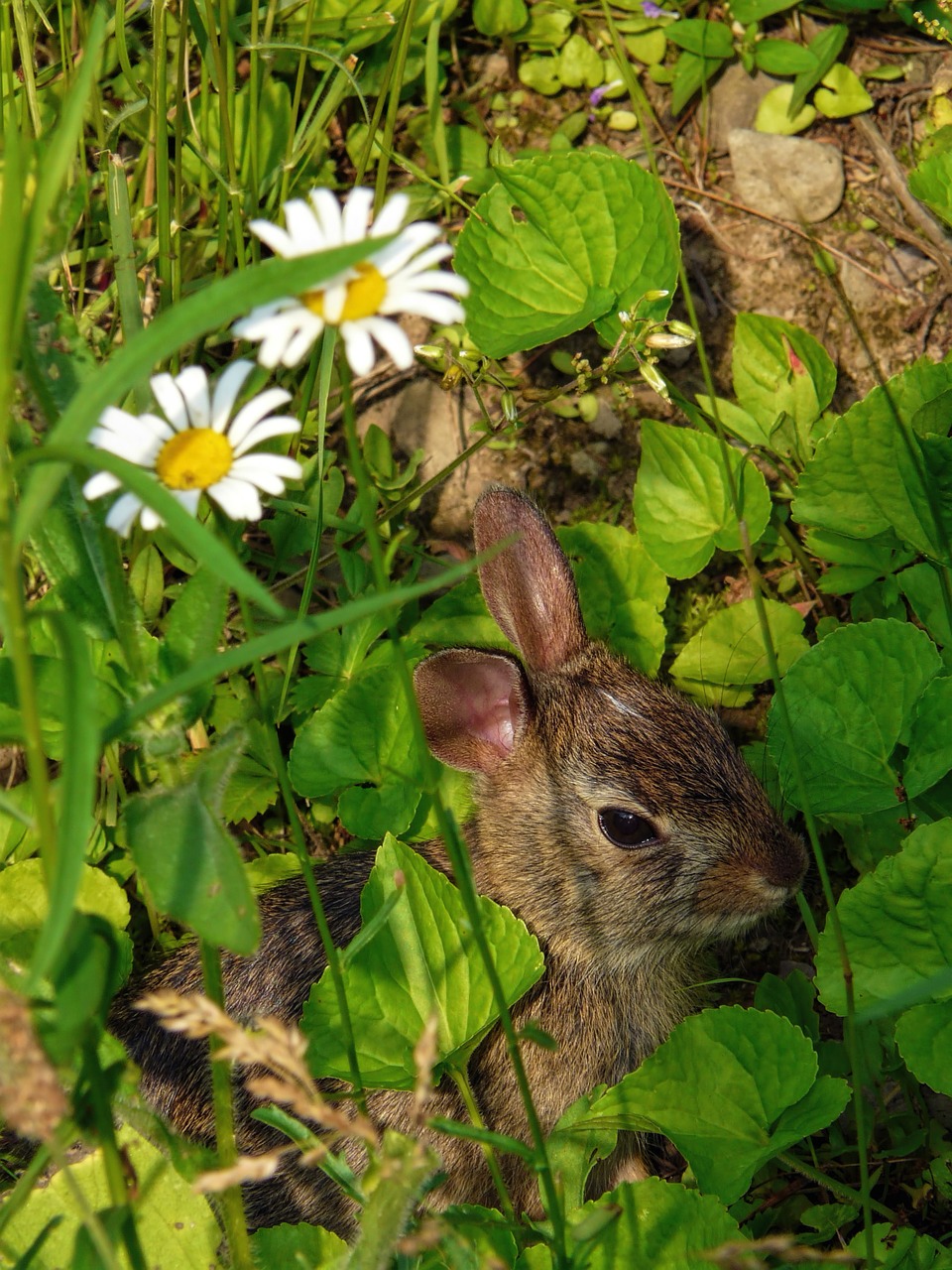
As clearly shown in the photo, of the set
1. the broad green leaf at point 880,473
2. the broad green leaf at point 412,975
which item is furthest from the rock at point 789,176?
the broad green leaf at point 412,975

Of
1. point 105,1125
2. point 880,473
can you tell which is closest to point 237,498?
point 105,1125

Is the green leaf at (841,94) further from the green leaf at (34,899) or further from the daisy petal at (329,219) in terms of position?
the green leaf at (34,899)

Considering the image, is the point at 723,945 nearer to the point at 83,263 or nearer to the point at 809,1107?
the point at 809,1107

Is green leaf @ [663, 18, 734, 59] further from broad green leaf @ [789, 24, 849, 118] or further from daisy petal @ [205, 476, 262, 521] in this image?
daisy petal @ [205, 476, 262, 521]

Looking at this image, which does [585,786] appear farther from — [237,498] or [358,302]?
[358,302]

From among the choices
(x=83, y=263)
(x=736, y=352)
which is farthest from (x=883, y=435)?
(x=83, y=263)

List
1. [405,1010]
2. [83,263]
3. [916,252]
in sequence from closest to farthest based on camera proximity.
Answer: [405,1010], [83,263], [916,252]
